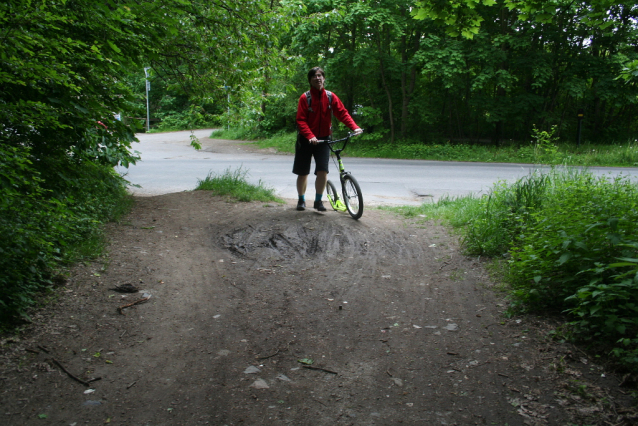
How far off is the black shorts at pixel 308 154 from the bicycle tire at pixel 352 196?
1.23ft

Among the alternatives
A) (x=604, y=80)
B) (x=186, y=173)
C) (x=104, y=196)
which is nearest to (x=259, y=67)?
(x=104, y=196)

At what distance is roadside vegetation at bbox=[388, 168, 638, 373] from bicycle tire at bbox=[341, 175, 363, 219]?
1841 mm

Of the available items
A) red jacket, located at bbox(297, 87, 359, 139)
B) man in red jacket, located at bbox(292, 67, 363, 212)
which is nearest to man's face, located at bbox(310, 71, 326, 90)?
man in red jacket, located at bbox(292, 67, 363, 212)

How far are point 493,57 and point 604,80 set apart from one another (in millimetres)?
4448

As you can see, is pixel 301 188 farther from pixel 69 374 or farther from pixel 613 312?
pixel 613 312

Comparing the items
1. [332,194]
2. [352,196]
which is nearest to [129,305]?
[352,196]

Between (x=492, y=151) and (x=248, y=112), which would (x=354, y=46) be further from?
(x=248, y=112)

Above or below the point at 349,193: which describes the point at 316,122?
above

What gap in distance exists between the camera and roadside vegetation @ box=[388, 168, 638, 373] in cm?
292

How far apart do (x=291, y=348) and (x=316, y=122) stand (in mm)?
3917

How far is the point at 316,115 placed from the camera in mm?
6543

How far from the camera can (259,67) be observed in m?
7.88

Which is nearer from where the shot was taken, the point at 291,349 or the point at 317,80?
the point at 291,349

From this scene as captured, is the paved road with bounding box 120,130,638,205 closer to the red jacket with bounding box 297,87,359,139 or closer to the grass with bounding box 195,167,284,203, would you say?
the grass with bounding box 195,167,284,203
